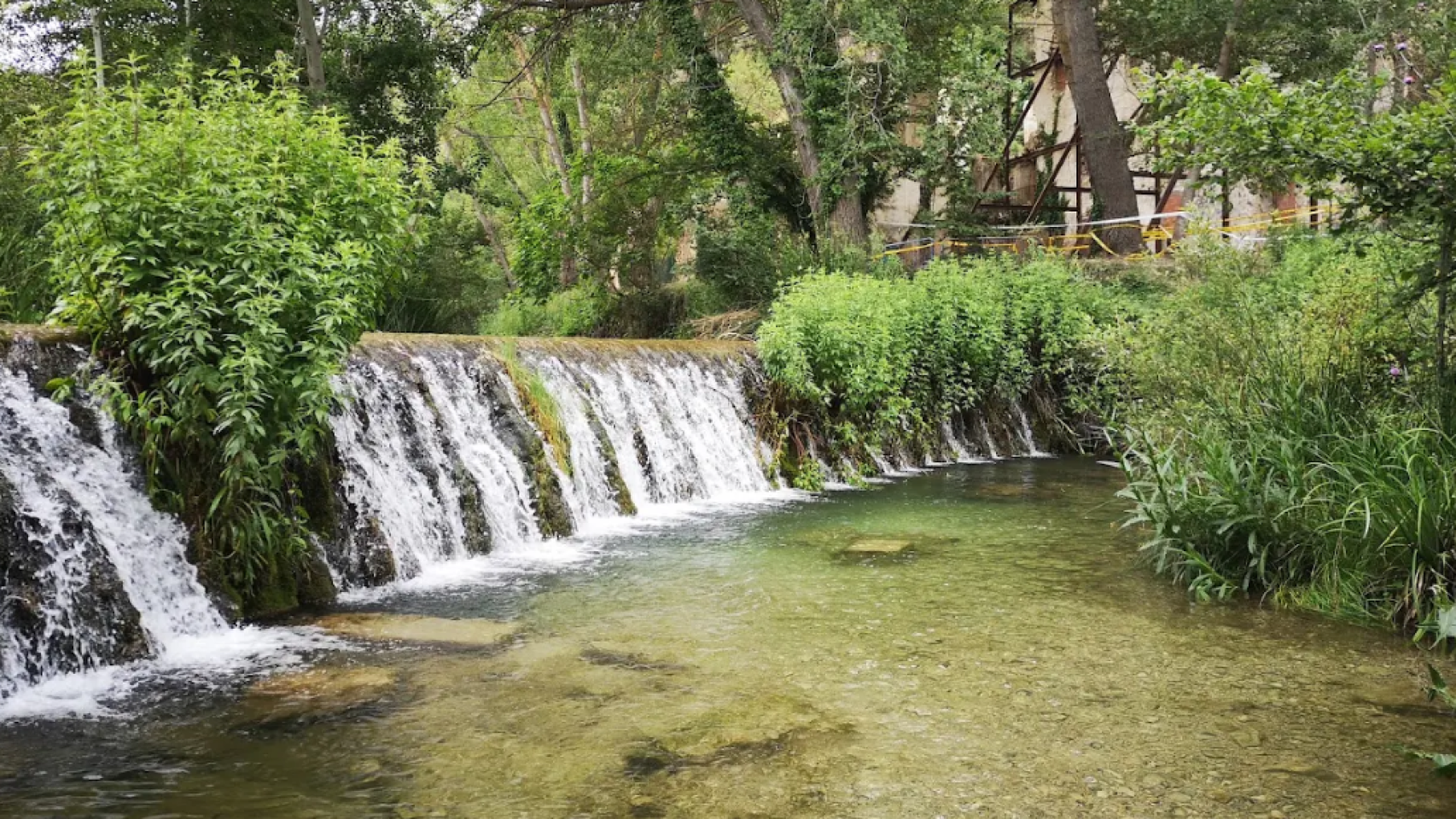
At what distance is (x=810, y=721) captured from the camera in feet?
13.9

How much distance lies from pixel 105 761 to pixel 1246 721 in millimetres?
4398

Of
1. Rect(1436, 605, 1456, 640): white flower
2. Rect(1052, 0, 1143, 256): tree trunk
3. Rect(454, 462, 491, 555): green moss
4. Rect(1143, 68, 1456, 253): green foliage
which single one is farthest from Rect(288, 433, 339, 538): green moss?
Rect(1052, 0, 1143, 256): tree trunk

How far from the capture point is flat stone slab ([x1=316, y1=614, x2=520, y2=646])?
18.3 ft

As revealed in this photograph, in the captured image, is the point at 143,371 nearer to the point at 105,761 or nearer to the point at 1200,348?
the point at 105,761

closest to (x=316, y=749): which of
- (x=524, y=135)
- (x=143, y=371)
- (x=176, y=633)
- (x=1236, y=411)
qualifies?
(x=176, y=633)

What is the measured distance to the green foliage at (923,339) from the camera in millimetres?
12555

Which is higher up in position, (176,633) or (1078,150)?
(1078,150)

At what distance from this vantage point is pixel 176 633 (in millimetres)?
5527

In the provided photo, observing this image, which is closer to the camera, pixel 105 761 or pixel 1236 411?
pixel 105 761

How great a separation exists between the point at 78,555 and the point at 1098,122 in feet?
59.8

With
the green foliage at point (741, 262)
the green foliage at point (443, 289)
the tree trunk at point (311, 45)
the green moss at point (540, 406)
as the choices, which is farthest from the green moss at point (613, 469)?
the tree trunk at point (311, 45)

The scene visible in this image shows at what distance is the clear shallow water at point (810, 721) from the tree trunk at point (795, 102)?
12.4 m

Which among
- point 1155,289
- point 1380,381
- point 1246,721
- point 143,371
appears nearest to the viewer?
point 1246,721

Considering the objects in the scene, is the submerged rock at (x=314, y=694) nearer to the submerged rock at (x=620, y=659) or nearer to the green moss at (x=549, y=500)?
the submerged rock at (x=620, y=659)
